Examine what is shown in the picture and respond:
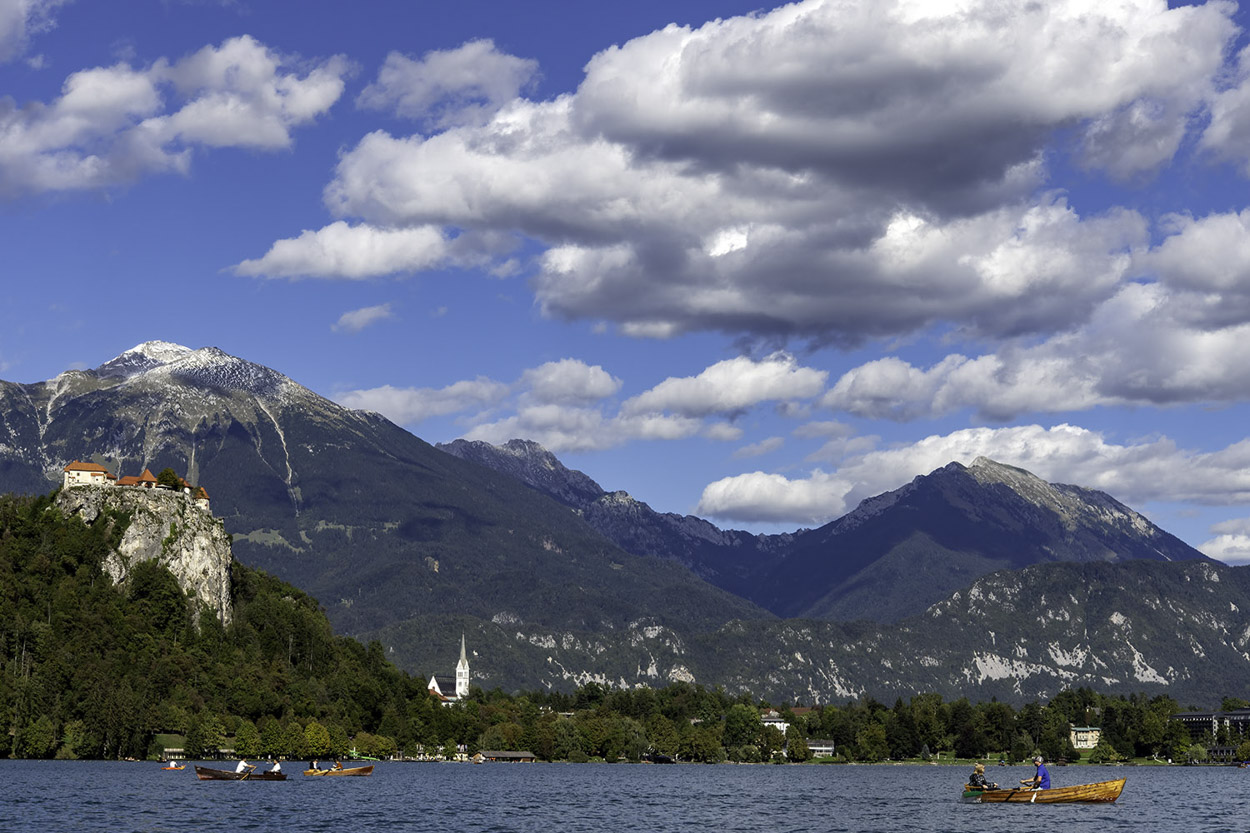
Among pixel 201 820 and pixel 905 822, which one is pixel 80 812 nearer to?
pixel 201 820

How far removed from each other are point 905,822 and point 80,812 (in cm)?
8254

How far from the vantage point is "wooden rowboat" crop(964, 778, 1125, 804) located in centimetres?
17900

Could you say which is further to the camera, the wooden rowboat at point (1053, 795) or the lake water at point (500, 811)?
the wooden rowboat at point (1053, 795)

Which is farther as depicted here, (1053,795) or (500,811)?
(1053,795)

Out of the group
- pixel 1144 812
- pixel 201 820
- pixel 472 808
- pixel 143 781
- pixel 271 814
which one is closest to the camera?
pixel 201 820

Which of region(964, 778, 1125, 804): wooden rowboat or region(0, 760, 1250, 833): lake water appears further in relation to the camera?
region(964, 778, 1125, 804): wooden rowboat

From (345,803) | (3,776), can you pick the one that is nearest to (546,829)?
(345,803)

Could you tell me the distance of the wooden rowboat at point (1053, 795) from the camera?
587 ft

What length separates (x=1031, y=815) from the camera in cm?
16425

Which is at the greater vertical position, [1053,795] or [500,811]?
[1053,795]

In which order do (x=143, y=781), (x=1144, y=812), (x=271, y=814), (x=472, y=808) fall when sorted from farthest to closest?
(x=143, y=781) < (x=1144, y=812) < (x=472, y=808) < (x=271, y=814)

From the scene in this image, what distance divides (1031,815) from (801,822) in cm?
3017

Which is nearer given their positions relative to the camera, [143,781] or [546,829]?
[546,829]

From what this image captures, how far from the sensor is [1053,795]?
589 ft
